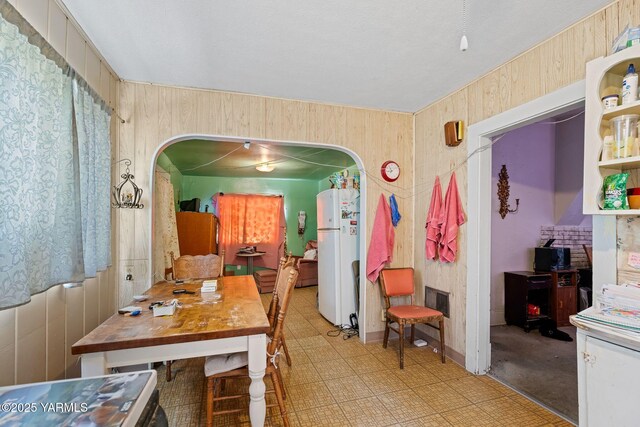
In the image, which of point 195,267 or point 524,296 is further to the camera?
point 524,296

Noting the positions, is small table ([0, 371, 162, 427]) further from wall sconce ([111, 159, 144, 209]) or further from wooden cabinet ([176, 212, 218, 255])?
wooden cabinet ([176, 212, 218, 255])

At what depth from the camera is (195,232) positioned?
15.5 ft

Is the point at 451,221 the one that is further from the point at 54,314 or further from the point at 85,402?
the point at 54,314

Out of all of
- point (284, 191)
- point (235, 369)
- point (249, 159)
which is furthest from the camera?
point (284, 191)

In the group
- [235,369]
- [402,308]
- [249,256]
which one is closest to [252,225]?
[249,256]

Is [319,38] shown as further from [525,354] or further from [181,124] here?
[525,354]

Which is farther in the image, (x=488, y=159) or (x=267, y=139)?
(x=267, y=139)

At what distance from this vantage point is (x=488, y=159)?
256 centimetres

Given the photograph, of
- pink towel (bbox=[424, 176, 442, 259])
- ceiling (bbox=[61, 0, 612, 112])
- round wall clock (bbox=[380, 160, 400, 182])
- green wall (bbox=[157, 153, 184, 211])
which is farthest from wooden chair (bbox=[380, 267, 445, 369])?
green wall (bbox=[157, 153, 184, 211])

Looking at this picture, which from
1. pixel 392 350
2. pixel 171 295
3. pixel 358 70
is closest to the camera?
pixel 171 295

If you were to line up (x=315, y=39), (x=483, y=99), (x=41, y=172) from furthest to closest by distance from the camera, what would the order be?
(x=483, y=99) → (x=315, y=39) → (x=41, y=172)

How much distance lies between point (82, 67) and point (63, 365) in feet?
6.17

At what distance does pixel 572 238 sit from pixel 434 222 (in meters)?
2.59

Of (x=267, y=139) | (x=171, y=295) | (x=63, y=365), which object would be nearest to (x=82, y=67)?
(x=267, y=139)
